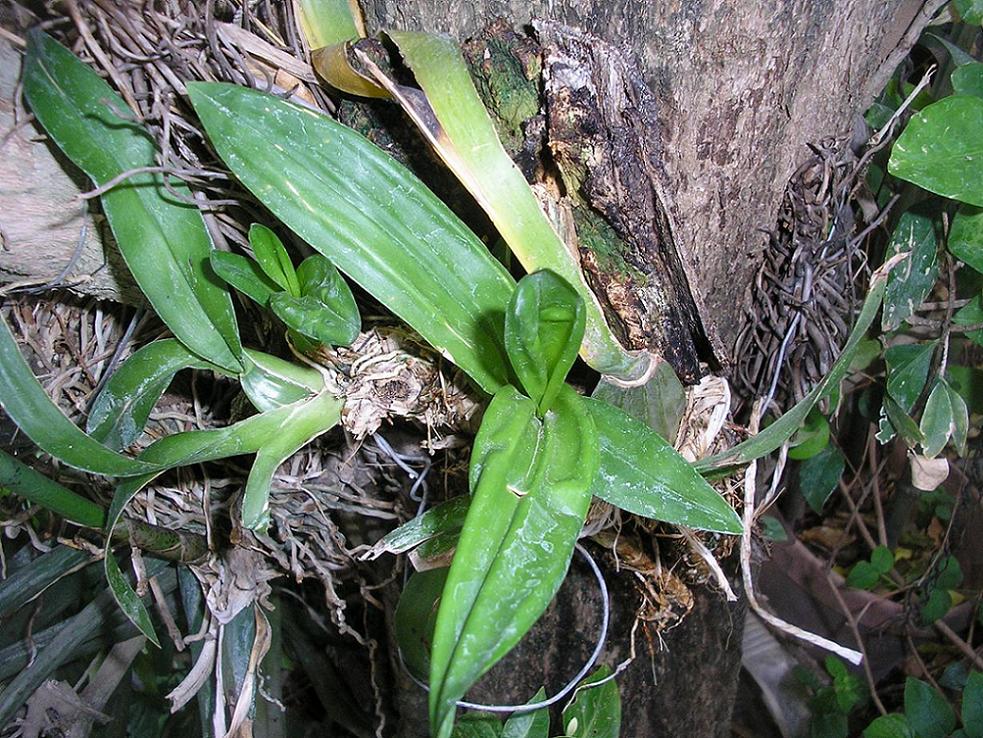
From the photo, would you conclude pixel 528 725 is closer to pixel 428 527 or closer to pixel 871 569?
pixel 428 527

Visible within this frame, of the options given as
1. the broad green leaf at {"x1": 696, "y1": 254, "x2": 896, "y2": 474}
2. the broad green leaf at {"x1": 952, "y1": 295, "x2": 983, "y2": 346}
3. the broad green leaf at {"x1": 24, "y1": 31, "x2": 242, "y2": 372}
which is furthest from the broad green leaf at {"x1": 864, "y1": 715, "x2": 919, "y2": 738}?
the broad green leaf at {"x1": 24, "y1": 31, "x2": 242, "y2": 372}

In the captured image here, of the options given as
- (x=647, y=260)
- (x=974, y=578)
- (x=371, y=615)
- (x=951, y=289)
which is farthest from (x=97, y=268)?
(x=974, y=578)

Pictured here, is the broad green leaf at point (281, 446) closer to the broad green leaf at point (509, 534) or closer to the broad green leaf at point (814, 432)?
the broad green leaf at point (509, 534)

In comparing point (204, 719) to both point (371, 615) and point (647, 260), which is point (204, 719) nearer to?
point (371, 615)

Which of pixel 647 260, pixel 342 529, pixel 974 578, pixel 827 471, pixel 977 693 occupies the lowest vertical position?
pixel 974 578

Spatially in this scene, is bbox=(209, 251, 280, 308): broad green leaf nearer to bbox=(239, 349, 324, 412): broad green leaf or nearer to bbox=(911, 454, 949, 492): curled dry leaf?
bbox=(239, 349, 324, 412): broad green leaf
